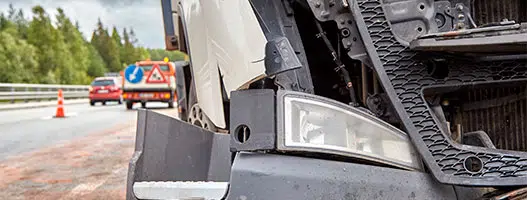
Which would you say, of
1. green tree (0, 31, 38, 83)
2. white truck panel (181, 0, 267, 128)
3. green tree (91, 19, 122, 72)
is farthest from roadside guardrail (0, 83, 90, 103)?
Result: green tree (91, 19, 122, 72)

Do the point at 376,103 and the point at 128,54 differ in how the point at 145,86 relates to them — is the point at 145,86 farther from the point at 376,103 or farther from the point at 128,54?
the point at 128,54

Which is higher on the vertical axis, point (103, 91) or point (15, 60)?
point (15, 60)

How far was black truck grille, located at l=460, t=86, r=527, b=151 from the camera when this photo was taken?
2.15 m

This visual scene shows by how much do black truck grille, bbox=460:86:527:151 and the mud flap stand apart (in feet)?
4.03

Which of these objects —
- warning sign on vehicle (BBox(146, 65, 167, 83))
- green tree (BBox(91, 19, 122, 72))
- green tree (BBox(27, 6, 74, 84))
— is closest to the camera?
warning sign on vehicle (BBox(146, 65, 167, 83))

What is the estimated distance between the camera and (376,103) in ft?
6.57

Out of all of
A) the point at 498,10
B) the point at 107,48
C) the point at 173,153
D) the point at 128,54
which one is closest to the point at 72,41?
the point at 107,48

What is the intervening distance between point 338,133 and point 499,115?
0.80 m

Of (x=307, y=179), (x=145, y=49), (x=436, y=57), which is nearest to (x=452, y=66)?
(x=436, y=57)

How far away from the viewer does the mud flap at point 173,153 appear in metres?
2.47

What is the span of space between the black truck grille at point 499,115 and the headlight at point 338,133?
1.54 feet

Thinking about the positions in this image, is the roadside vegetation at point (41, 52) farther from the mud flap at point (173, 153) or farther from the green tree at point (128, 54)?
the mud flap at point (173, 153)

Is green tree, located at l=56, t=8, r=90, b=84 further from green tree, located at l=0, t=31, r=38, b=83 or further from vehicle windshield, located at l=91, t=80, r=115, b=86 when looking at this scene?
vehicle windshield, located at l=91, t=80, r=115, b=86

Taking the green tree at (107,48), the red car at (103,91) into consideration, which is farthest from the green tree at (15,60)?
the green tree at (107,48)
